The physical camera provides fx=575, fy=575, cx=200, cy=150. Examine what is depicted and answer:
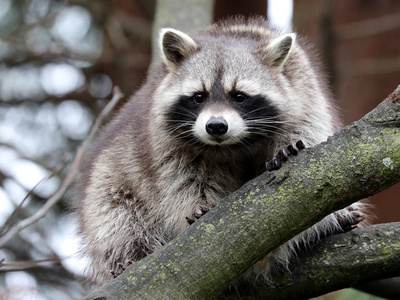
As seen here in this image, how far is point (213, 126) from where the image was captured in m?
4.14

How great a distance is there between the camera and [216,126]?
4141 millimetres

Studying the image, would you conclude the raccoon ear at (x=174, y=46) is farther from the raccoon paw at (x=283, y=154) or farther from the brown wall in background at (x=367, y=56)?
the brown wall in background at (x=367, y=56)

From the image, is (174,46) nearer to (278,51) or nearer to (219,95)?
(219,95)

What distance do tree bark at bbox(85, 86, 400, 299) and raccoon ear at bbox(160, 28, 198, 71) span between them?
65.6 inches

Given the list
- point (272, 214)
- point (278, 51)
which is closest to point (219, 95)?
point (278, 51)

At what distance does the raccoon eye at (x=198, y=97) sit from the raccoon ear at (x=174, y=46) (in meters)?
0.50

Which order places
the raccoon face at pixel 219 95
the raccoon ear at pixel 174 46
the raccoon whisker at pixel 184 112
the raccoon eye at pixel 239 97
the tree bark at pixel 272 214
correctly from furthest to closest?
the raccoon ear at pixel 174 46, the raccoon whisker at pixel 184 112, the raccoon eye at pixel 239 97, the raccoon face at pixel 219 95, the tree bark at pixel 272 214

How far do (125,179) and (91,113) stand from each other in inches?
184

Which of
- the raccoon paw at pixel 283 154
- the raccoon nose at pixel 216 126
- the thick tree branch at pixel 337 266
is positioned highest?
the raccoon nose at pixel 216 126

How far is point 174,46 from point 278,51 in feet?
2.91

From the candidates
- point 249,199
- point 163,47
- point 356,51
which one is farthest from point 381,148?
point 356,51

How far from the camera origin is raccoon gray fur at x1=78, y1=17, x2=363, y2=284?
4.46 meters

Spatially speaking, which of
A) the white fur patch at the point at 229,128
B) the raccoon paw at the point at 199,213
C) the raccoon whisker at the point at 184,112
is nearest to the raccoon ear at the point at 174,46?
the raccoon whisker at the point at 184,112

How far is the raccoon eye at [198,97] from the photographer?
14.8ft
